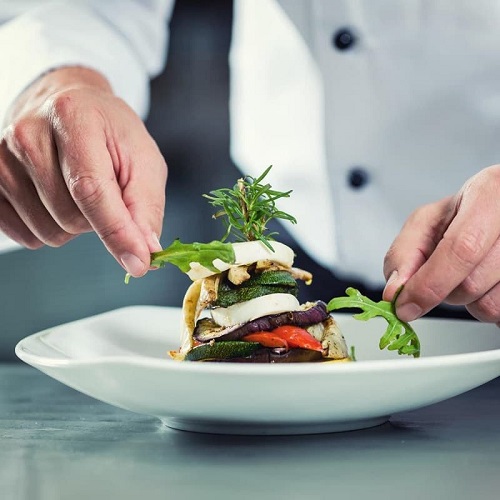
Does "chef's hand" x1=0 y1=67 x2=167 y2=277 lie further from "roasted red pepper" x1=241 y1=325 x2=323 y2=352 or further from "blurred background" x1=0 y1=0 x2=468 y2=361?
"blurred background" x1=0 y1=0 x2=468 y2=361

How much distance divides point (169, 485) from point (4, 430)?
410 millimetres

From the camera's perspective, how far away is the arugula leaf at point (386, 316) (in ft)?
4.10

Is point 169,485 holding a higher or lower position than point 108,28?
lower

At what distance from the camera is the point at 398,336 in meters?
1.30

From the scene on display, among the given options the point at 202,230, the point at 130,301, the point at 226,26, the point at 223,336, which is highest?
the point at 226,26

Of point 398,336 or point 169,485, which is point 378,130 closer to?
point 398,336

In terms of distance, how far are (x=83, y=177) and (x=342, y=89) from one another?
113cm

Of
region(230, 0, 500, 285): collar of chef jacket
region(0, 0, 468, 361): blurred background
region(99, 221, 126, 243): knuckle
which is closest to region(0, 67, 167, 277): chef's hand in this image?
region(99, 221, 126, 243): knuckle

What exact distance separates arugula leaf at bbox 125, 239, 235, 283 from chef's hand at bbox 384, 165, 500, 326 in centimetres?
24

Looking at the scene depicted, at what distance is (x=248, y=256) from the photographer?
1.28m

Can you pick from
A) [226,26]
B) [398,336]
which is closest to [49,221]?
[398,336]

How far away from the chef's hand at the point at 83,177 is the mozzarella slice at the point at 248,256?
8 cm

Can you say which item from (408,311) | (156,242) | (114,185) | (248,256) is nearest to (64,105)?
(114,185)

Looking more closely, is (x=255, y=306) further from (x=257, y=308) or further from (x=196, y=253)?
(x=196, y=253)
